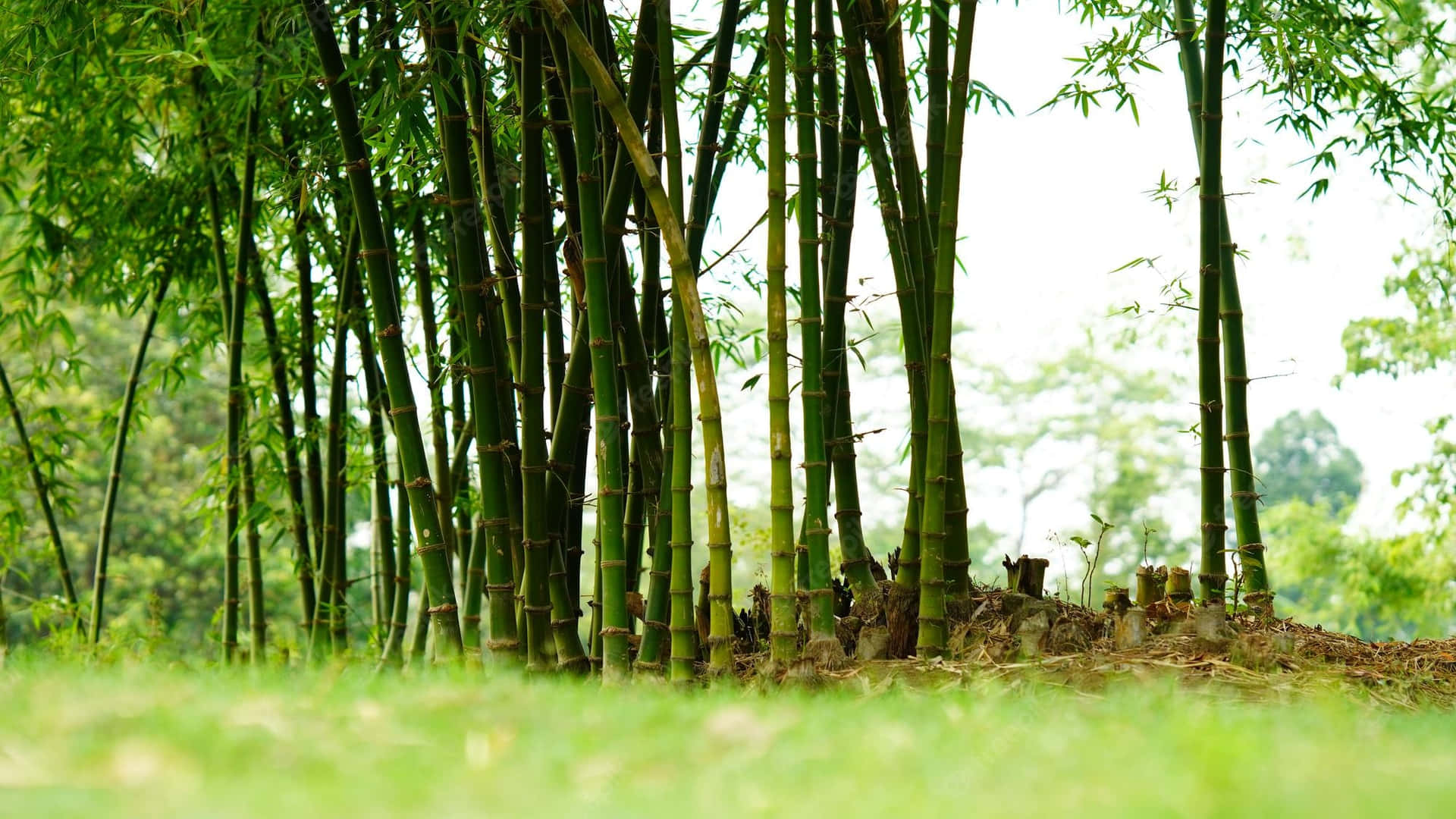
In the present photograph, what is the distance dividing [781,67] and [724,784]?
60.6 inches

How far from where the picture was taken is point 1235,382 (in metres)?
2.91

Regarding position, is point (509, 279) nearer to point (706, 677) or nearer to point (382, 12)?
point (382, 12)

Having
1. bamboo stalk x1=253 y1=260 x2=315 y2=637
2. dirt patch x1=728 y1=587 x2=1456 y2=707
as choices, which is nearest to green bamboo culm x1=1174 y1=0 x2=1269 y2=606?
dirt patch x1=728 y1=587 x2=1456 y2=707

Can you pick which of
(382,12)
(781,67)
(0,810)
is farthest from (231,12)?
(0,810)

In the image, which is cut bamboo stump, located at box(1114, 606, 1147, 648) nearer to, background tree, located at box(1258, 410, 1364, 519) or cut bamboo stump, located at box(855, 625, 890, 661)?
cut bamboo stump, located at box(855, 625, 890, 661)

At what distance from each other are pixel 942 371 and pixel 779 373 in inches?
13.8

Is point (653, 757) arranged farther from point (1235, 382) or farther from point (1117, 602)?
point (1235, 382)

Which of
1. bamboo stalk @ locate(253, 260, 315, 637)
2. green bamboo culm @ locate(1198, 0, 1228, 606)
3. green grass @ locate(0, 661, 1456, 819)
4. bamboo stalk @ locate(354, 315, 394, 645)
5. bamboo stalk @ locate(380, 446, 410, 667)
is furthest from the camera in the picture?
bamboo stalk @ locate(253, 260, 315, 637)

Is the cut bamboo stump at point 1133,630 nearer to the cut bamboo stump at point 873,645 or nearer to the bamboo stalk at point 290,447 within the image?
the cut bamboo stump at point 873,645

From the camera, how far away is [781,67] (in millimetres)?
2309

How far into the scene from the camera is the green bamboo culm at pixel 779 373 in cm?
227

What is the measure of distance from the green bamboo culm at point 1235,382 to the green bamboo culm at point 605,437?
59.4 inches

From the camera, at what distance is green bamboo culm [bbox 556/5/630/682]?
2379 mm

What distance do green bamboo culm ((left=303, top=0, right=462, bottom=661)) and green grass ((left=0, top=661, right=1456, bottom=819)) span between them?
2.94ft
